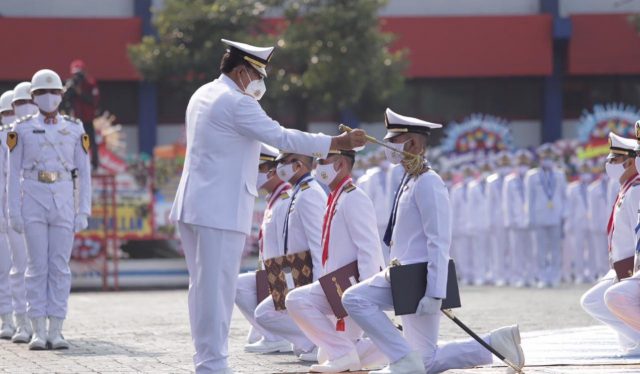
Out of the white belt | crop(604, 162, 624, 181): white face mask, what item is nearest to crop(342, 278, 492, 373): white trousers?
crop(604, 162, 624, 181): white face mask

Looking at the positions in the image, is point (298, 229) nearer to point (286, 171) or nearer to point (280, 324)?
point (286, 171)

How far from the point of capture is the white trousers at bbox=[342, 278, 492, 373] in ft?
33.0

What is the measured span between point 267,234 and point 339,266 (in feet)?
5.29

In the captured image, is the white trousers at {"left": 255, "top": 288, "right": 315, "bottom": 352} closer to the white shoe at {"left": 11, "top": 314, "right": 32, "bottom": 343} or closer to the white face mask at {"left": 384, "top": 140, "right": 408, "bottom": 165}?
the white face mask at {"left": 384, "top": 140, "right": 408, "bottom": 165}

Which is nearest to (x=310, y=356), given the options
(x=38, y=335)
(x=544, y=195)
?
(x=38, y=335)

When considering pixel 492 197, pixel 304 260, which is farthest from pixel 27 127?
pixel 492 197

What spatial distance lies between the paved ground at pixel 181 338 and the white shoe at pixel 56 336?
0.11m

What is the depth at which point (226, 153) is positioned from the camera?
9.60 m

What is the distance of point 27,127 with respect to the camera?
13.7m

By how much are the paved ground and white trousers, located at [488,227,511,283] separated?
4.91 m

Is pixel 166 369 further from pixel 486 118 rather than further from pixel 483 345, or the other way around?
pixel 486 118

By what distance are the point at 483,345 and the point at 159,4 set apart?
29696 mm

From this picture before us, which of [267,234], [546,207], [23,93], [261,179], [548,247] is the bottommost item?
[548,247]

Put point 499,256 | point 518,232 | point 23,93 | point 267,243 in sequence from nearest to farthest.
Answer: point 267,243 → point 23,93 → point 518,232 → point 499,256
